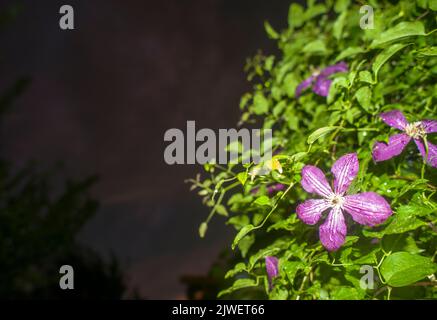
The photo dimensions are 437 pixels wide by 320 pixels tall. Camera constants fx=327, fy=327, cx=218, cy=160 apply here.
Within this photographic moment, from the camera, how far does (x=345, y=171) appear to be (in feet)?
1.77

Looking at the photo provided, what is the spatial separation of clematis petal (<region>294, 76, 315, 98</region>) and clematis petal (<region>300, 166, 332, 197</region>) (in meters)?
0.44

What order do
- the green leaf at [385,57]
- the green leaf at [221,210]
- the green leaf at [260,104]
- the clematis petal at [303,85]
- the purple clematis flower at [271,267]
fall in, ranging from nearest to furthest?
the green leaf at [385,57], the purple clematis flower at [271,267], the green leaf at [221,210], the clematis petal at [303,85], the green leaf at [260,104]

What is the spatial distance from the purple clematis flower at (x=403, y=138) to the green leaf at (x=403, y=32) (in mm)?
136

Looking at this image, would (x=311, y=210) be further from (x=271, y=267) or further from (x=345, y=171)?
(x=271, y=267)

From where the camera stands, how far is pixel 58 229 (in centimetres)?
637

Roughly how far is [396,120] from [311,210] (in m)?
0.24

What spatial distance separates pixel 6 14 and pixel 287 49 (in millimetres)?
4767

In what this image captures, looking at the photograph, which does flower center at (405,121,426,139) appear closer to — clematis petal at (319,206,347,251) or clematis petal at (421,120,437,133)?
clematis petal at (421,120,437,133)

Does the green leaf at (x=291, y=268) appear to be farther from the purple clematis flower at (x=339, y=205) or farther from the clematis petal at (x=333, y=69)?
the clematis petal at (x=333, y=69)

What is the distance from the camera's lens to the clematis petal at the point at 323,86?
81cm

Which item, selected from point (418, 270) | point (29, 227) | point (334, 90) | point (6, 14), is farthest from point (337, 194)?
point (29, 227)

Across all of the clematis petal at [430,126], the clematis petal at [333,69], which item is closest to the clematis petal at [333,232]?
the clematis petal at [430,126]
